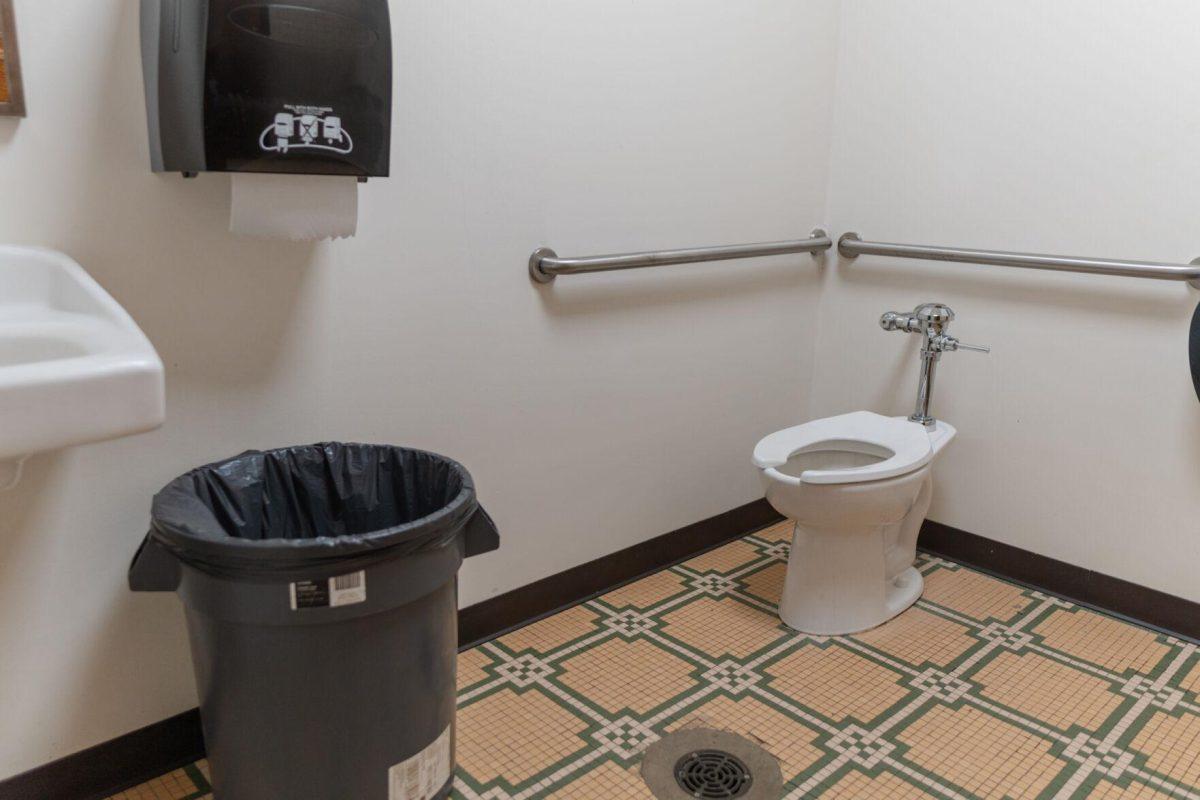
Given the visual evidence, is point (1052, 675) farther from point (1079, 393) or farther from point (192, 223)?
point (192, 223)

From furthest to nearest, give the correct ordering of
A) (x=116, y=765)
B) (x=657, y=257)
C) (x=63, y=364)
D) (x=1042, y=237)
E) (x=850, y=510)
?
(x=1042, y=237) → (x=657, y=257) → (x=850, y=510) → (x=116, y=765) → (x=63, y=364)

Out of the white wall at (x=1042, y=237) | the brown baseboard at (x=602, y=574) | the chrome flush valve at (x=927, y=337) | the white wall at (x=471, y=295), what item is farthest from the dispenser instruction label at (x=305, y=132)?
the white wall at (x=1042, y=237)

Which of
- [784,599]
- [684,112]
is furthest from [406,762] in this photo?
[684,112]

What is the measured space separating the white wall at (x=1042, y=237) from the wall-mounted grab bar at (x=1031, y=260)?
4 cm

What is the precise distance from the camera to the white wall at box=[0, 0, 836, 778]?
1.24m

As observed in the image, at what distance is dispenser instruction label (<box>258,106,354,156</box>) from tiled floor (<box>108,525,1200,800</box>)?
1007 mm

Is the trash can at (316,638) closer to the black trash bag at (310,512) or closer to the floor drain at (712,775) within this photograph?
the black trash bag at (310,512)

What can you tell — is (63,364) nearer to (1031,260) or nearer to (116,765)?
(116,765)

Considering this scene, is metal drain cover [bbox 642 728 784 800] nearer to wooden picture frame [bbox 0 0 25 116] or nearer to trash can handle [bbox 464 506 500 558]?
trash can handle [bbox 464 506 500 558]

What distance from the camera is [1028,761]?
152 cm

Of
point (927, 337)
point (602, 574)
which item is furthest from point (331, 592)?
point (927, 337)

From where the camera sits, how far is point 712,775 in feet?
4.80

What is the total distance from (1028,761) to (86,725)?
154 cm

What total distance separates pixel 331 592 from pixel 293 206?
1.79ft
